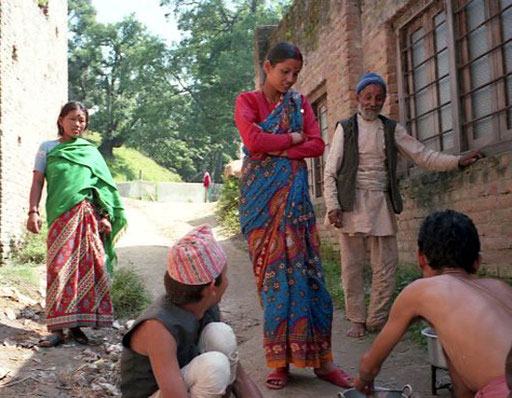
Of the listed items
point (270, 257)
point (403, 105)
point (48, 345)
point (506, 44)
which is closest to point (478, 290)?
point (270, 257)

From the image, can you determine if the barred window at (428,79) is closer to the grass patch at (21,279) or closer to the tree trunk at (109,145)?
the grass patch at (21,279)

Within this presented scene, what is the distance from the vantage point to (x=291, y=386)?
10.2 ft

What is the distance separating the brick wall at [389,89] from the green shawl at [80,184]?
109 inches

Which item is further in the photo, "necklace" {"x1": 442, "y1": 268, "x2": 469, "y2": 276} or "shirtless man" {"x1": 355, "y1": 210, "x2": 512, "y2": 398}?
"necklace" {"x1": 442, "y1": 268, "x2": 469, "y2": 276}

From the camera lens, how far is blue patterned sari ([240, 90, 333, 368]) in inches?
120

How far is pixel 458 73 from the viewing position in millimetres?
4711

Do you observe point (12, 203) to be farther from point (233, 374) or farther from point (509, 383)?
point (509, 383)

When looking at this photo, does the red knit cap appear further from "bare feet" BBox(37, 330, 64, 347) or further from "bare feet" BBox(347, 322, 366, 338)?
"bare feet" BBox(37, 330, 64, 347)

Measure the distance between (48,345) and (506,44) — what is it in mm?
4118

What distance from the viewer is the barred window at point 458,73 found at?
13.9ft

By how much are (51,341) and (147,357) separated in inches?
90.9

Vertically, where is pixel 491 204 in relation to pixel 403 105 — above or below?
below

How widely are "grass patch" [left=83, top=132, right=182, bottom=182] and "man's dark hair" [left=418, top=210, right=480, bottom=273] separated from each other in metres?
34.5

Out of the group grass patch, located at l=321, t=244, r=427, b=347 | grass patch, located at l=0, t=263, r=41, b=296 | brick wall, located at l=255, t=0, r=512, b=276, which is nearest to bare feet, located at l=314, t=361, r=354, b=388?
grass patch, located at l=321, t=244, r=427, b=347
